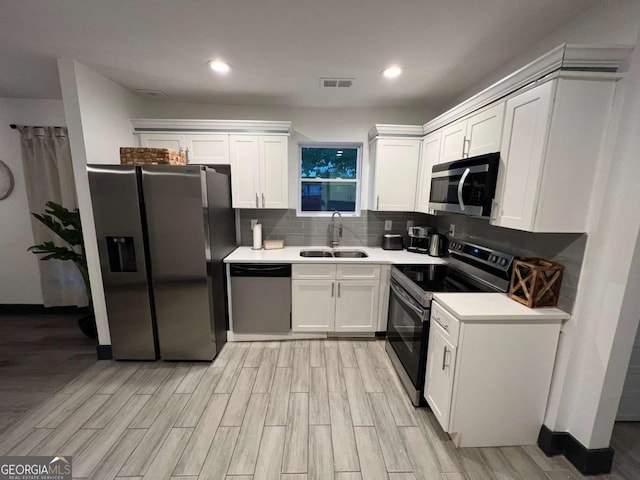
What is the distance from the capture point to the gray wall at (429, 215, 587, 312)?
1487 millimetres

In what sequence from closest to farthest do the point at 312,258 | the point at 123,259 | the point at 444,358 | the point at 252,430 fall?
the point at 444,358 → the point at 252,430 → the point at 123,259 → the point at 312,258

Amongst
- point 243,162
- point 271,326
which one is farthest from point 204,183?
point 271,326

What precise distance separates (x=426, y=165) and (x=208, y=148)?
235cm

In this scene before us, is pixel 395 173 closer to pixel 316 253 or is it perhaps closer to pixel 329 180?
pixel 329 180

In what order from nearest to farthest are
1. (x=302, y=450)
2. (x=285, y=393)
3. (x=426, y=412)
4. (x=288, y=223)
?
1. (x=302, y=450)
2. (x=426, y=412)
3. (x=285, y=393)
4. (x=288, y=223)

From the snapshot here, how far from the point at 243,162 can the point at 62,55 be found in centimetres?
154

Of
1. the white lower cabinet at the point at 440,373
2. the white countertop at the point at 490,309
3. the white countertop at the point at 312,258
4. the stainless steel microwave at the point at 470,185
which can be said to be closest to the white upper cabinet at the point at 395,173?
the white countertop at the point at 312,258

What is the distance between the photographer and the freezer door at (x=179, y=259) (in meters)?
2.19

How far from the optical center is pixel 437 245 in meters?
2.86

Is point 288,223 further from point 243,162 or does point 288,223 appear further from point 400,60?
point 400,60

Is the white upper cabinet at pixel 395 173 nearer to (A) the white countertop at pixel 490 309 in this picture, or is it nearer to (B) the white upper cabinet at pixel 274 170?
(B) the white upper cabinet at pixel 274 170

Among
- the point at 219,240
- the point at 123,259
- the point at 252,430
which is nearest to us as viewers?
the point at 252,430

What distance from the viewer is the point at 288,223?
130 inches

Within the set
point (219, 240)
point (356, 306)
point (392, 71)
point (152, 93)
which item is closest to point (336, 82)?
point (392, 71)
